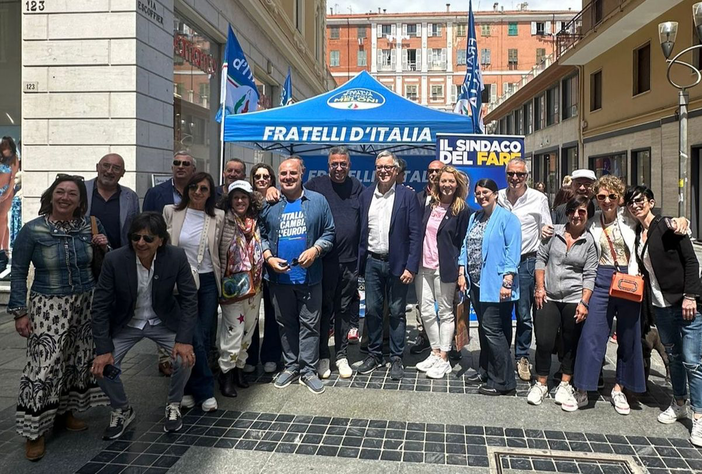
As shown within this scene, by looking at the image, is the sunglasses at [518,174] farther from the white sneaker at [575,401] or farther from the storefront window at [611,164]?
the storefront window at [611,164]

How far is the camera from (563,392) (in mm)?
4465

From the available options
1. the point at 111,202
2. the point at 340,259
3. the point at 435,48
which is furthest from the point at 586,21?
the point at 435,48

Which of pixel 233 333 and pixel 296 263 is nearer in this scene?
pixel 233 333

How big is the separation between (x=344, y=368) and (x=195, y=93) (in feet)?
24.2

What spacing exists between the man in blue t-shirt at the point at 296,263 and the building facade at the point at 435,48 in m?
54.7

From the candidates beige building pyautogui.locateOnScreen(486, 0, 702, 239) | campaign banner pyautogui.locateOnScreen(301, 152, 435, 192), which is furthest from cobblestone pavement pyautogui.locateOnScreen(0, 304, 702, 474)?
beige building pyautogui.locateOnScreen(486, 0, 702, 239)

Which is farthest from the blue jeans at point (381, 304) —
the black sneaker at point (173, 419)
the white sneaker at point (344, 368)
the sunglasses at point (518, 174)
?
the black sneaker at point (173, 419)

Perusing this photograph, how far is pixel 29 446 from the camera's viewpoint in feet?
11.6

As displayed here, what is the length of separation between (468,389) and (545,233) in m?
1.55

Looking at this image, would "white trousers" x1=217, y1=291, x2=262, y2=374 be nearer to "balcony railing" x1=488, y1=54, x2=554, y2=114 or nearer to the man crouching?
the man crouching

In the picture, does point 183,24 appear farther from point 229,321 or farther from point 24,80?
point 229,321

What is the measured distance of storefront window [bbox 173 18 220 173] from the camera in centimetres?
951

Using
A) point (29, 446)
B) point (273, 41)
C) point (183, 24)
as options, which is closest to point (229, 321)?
point (29, 446)

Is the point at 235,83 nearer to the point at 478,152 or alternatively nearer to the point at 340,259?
the point at 478,152
